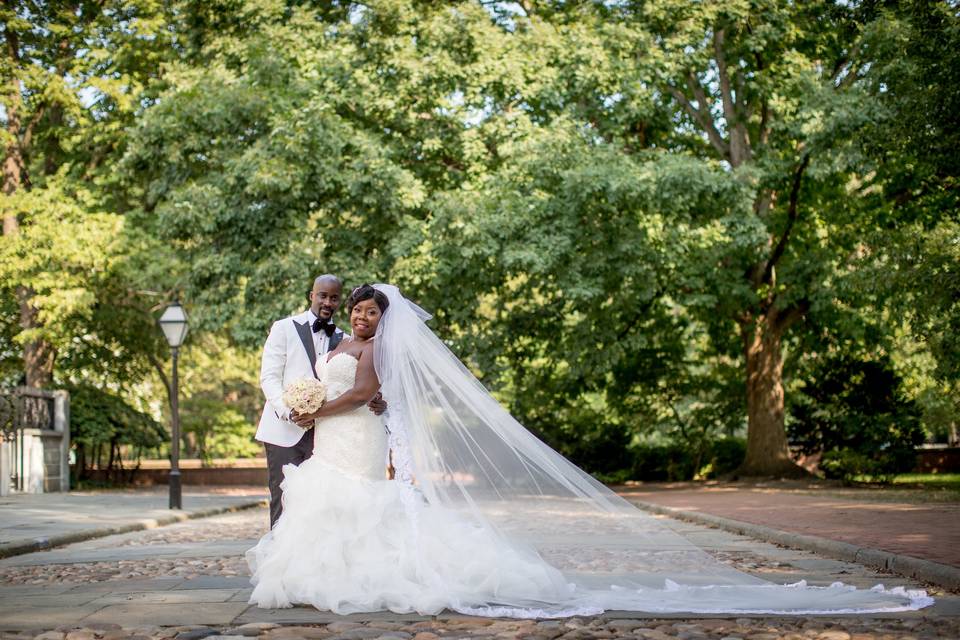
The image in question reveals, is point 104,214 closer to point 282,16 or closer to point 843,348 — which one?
point 282,16

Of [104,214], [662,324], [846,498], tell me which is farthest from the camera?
[662,324]

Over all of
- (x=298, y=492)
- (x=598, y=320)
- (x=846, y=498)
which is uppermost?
(x=598, y=320)

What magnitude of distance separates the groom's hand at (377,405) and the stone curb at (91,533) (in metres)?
5.45

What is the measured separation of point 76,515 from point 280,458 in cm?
993

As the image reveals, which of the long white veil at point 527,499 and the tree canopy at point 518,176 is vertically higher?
the tree canopy at point 518,176

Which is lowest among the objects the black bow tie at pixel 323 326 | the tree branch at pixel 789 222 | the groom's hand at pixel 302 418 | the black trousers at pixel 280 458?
the black trousers at pixel 280 458

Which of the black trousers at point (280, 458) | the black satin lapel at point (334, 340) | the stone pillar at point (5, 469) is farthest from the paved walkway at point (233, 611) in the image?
the stone pillar at point (5, 469)

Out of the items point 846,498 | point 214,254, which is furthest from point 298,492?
point 214,254

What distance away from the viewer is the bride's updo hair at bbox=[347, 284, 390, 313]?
23.3ft

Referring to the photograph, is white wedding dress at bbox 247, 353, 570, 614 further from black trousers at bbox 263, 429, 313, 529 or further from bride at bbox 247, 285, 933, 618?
black trousers at bbox 263, 429, 313, 529

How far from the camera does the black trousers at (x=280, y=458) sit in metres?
7.78

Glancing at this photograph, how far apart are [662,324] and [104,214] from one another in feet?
48.0

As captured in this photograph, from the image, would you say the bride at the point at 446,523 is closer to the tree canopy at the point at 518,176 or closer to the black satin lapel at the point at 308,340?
the black satin lapel at the point at 308,340

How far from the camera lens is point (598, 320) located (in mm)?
24344
